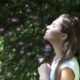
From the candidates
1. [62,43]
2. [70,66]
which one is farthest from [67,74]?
[62,43]

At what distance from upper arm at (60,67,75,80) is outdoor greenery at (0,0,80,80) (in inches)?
99.6

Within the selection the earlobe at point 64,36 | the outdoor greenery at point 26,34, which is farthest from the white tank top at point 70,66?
the outdoor greenery at point 26,34

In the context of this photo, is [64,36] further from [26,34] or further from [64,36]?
[26,34]

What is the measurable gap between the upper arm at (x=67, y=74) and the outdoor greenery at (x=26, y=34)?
2529 millimetres

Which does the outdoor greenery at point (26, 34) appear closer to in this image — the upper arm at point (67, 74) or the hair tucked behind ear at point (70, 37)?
the hair tucked behind ear at point (70, 37)

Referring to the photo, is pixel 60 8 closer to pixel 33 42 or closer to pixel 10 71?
pixel 33 42

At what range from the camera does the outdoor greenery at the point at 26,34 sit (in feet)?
17.1

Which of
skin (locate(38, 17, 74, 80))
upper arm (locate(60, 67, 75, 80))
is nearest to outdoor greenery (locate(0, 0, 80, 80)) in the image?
skin (locate(38, 17, 74, 80))

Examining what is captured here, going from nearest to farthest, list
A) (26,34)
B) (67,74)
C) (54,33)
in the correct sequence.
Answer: (67,74) → (54,33) → (26,34)

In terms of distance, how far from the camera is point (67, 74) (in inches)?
97.6

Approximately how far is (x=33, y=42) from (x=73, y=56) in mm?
2682

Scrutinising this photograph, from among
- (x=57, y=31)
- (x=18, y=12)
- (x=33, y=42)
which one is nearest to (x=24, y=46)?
(x=33, y=42)

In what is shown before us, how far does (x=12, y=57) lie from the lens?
17.6 feet

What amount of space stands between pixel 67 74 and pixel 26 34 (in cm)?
294
